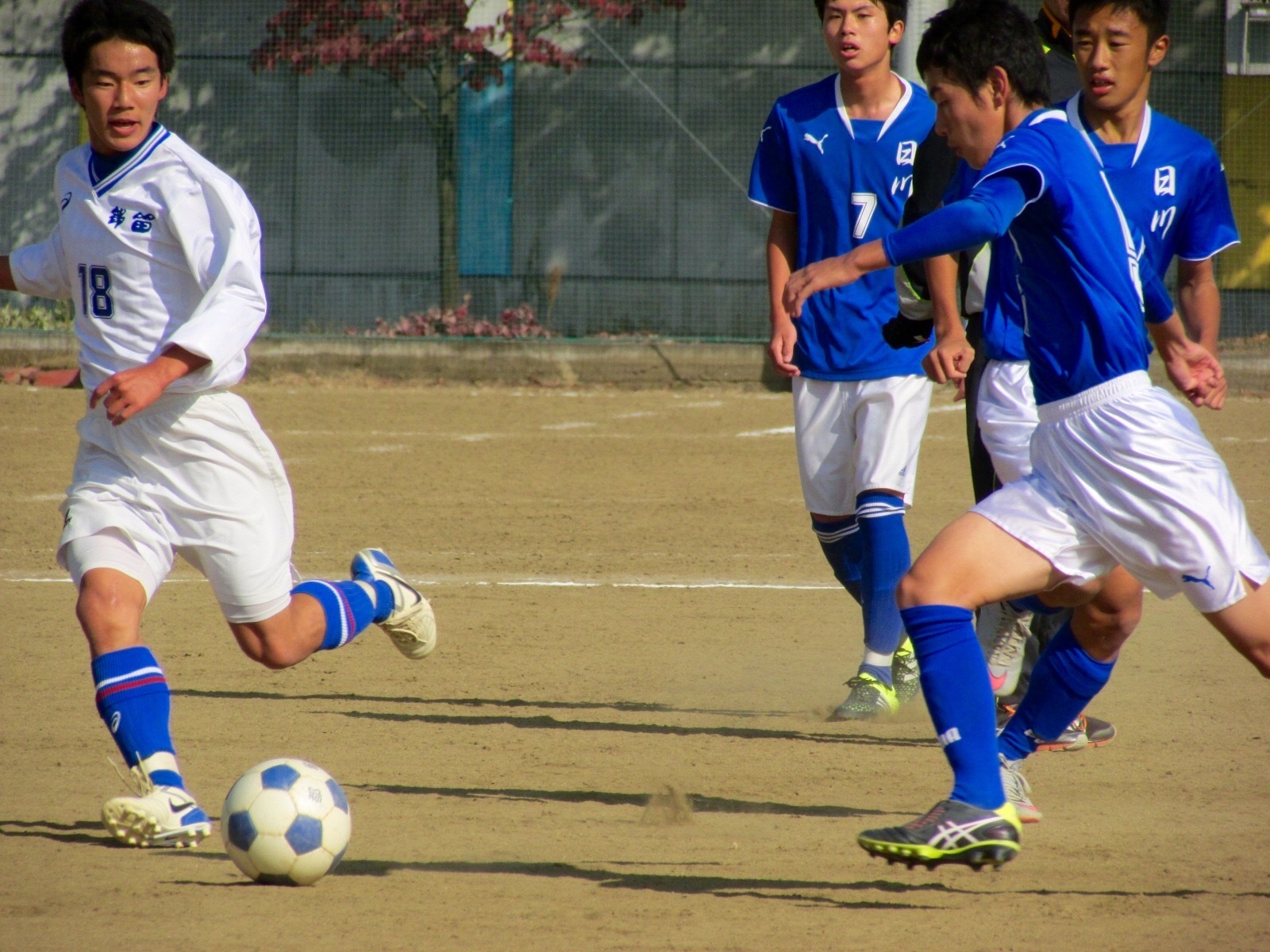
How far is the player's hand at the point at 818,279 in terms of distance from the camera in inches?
134

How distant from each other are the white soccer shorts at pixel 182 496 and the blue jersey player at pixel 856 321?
1.79m

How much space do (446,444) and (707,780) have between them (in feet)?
22.3

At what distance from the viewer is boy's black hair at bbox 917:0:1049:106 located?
146 inches

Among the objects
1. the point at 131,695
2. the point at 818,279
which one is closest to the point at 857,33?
the point at 818,279

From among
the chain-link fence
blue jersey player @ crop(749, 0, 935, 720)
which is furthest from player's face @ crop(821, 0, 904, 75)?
the chain-link fence

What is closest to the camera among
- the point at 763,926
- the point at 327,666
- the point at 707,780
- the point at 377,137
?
the point at 763,926

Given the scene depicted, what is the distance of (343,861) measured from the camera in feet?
12.4

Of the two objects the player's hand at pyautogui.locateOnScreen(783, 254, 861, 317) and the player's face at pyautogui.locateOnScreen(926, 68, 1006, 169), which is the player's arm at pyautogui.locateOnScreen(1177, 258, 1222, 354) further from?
the player's hand at pyautogui.locateOnScreen(783, 254, 861, 317)

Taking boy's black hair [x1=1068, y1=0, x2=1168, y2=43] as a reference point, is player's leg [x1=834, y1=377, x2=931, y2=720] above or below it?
below

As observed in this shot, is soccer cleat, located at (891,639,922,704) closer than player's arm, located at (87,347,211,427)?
No

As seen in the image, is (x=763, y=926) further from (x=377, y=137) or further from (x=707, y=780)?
(x=377, y=137)

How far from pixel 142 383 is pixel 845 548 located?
253 centimetres

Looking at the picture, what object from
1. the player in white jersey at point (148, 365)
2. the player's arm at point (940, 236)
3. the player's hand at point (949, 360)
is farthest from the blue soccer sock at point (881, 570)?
the player in white jersey at point (148, 365)

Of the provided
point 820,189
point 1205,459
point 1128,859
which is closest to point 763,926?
point 1128,859
